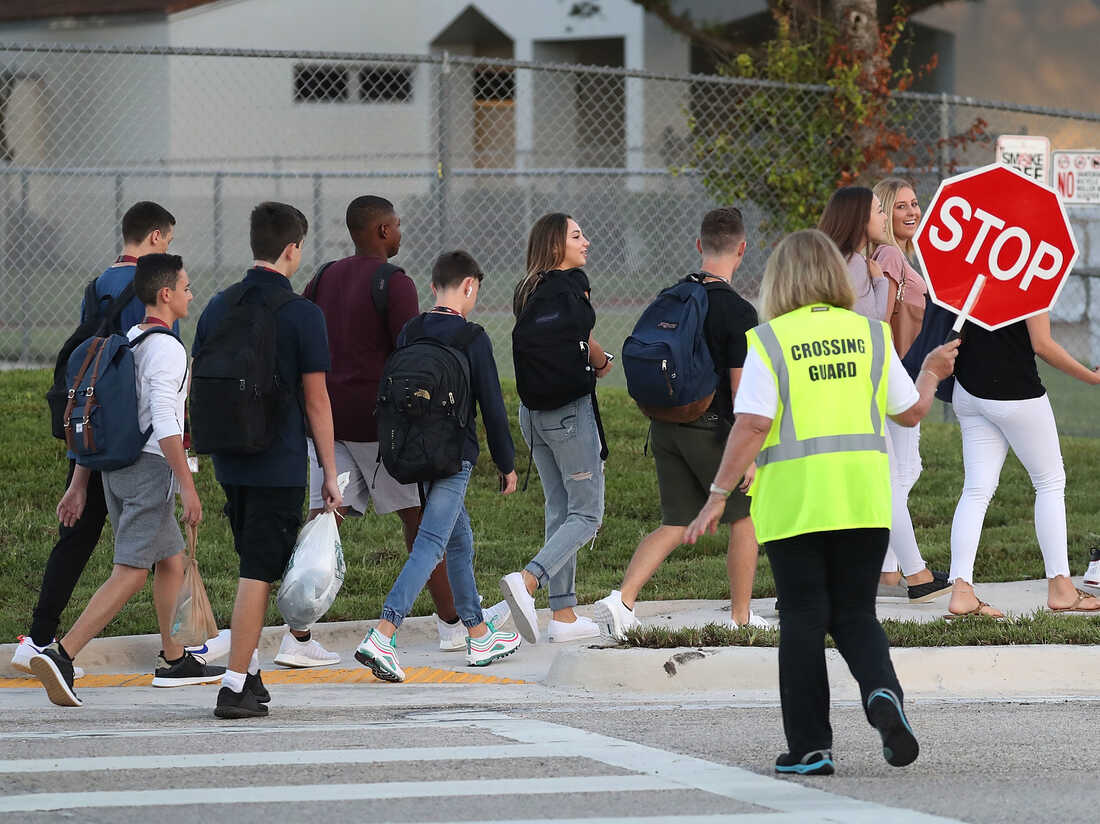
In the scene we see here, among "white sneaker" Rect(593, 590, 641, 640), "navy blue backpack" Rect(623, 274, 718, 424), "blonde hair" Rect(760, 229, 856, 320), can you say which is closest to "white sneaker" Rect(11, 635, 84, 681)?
"white sneaker" Rect(593, 590, 641, 640)

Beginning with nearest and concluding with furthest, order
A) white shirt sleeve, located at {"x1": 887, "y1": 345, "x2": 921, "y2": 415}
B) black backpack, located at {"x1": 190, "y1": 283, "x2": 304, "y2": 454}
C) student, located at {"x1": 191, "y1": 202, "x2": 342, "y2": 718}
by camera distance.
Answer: white shirt sleeve, located at {"x1": 887, "y1": 345, "x2": 921, "y2": 415}, black backpack, located at {"x1": 190, "y1": 283, "x2": 304, "y2": 454}, student, located at {"x1": 191, "y1": 202, "x2": 342, "y2": 718}

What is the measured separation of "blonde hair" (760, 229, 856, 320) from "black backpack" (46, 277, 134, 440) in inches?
117

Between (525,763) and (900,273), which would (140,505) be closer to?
(525,763)

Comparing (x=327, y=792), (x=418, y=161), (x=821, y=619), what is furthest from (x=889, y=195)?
(x=418, y=161)

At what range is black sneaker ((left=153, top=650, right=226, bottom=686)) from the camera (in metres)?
7.19

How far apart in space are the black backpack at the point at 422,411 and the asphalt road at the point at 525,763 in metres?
0.96

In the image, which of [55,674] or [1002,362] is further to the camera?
[1002,362]

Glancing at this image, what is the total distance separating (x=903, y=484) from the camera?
27.0 ft

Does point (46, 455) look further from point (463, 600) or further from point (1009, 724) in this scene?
point (1009, 724)

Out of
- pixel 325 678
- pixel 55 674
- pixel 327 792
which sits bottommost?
pixel 325 678

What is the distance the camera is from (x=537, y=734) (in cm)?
578

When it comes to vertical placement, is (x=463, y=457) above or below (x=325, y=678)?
above

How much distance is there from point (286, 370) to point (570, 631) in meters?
2.25

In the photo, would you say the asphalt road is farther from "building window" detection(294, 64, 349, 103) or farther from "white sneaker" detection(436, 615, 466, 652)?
"building window" detection(294, 64, 349, 103)
